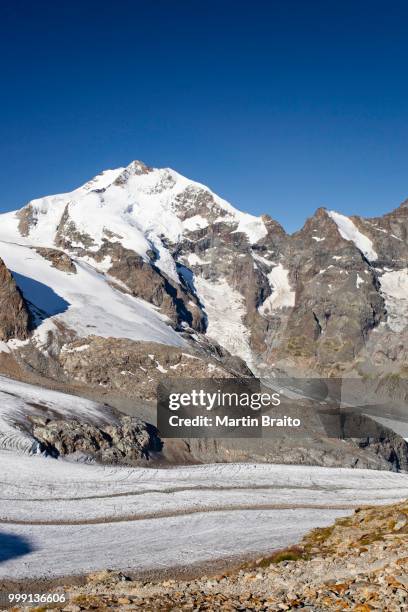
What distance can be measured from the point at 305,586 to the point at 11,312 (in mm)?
154710

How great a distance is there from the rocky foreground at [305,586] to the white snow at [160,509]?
17799 millimetres

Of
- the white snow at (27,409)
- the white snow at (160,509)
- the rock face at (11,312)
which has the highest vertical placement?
the rock face at (11,312)

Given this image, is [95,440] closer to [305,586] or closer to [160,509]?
[160,509]

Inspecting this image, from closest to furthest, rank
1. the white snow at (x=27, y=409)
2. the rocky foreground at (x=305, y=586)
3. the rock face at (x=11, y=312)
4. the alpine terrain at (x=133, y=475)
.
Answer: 1. the rocky foreground at (x=305, y=586)
2. the alpine terrain at (x=133, y=475)
3. the white snow at (x=27, y=409)
4. the rock face at (x=11, y=312)

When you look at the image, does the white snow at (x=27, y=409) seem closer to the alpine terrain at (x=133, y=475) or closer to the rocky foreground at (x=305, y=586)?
the alpine terrain at (x=133, y=475)

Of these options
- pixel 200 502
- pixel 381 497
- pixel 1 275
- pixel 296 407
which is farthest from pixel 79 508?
pixel 1 275

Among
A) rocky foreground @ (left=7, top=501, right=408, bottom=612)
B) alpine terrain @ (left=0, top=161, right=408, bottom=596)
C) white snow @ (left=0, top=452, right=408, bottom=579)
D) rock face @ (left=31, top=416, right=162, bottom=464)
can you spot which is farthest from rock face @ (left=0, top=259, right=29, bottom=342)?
rocky foreground @ (left=7, top=501, right=408, bottom=612)

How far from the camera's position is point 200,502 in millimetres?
68875

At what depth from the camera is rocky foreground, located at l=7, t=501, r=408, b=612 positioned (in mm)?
17188

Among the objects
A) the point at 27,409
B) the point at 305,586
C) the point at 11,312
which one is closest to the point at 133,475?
the point at 27,409

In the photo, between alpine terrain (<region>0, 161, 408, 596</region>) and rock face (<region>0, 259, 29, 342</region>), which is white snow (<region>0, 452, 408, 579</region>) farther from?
rock face (<region>0, 259, 29, 342</region>)

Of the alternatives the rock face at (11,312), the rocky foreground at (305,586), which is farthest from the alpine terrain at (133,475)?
the rock face at (11,312)

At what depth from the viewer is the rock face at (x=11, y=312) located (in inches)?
6339

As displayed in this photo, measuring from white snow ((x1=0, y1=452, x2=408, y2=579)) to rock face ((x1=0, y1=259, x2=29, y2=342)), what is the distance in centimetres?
7946
